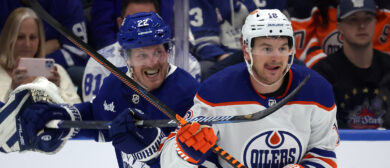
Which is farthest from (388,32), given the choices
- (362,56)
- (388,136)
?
(388,136)

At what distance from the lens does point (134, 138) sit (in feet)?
6.35

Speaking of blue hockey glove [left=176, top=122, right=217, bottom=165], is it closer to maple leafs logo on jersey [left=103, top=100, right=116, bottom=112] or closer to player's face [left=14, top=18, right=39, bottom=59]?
maple leafs logo on jersey [left=103, top=100, right=116, bottom=112]

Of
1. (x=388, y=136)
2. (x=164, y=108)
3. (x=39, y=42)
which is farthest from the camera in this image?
(x=39, y=42)

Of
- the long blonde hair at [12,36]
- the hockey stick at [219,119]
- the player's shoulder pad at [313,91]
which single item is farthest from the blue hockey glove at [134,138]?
the long blonde hair at [12,36]

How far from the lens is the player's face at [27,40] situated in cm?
299

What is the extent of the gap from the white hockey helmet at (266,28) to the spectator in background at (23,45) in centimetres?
119

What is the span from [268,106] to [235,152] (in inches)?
7.5

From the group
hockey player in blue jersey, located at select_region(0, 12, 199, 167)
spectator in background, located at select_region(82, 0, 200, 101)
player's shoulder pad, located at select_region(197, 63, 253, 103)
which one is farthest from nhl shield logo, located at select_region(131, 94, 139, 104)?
spectator in background, located at select_region(82, 0, 200, 101)

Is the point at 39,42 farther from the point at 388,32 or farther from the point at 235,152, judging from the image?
the point at 388,32

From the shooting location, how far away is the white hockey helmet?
1.98m

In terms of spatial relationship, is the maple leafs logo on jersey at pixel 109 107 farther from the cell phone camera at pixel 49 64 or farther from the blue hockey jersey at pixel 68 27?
the blue hockey jersey at pixel 68 27

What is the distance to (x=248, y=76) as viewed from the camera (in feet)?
6.81

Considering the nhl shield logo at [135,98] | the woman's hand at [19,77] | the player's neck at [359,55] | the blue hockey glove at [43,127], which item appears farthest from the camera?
the player's neck at [359,55]

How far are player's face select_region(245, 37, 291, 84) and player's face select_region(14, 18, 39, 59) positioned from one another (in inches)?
55.2
